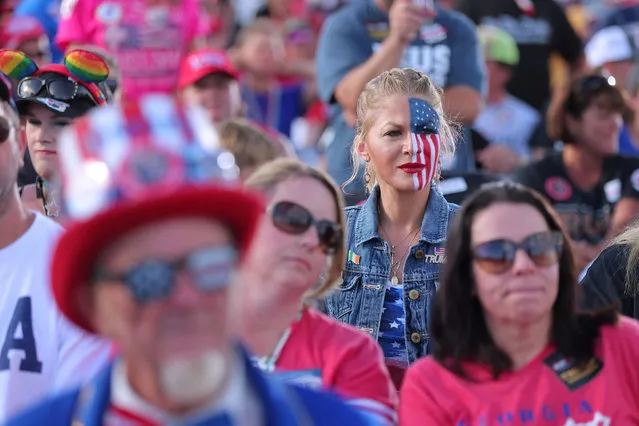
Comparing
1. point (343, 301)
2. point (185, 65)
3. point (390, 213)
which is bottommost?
point (343, 301)

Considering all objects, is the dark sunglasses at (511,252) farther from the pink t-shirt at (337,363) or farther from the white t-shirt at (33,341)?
the white t-shirt at (33,341)

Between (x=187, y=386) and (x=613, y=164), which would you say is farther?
(x=613, y=164)

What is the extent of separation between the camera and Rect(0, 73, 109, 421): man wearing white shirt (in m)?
2.91

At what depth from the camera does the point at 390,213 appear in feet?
14.1

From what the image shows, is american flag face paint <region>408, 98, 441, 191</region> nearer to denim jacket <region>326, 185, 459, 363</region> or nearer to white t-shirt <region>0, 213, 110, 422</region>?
denim jacket <region>326, 185, 459, 363</region>

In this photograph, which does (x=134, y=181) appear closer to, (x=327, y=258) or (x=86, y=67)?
(x=327, y=258)

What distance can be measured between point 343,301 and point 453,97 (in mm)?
2060

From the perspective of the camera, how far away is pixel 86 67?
4.30 m

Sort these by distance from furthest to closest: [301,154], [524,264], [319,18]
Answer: [319,18] < [301,154] < [524,264]

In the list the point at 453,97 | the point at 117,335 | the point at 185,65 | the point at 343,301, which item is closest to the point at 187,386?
the point at 117,335

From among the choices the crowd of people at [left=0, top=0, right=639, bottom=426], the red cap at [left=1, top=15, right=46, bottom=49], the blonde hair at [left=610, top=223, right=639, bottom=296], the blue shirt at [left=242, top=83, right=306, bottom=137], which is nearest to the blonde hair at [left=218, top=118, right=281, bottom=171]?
the crowd of people at [left=0, top=0, right=639, bottom=426]

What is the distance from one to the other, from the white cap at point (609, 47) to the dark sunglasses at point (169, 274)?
7.38 meters

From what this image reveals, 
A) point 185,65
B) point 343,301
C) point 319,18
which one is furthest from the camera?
point 319,18

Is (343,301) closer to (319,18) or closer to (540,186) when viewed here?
(540,186)
